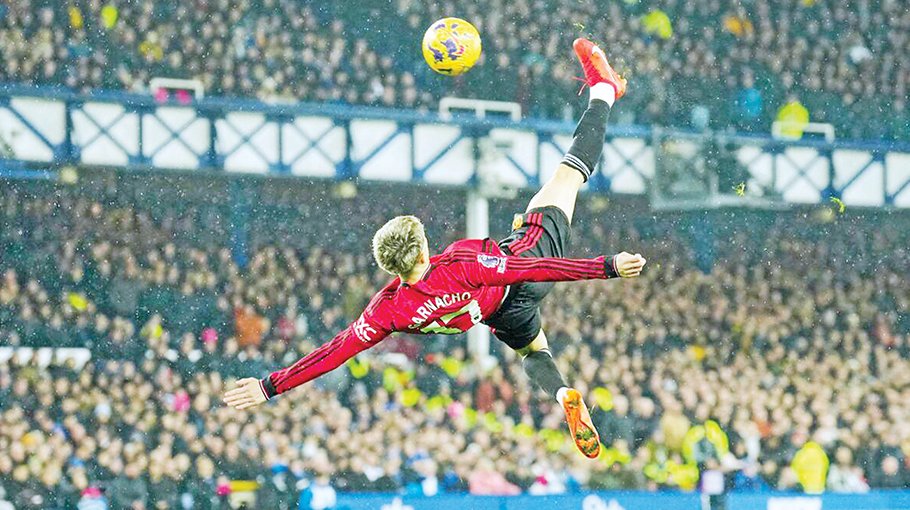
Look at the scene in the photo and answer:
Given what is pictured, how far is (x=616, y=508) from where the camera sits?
12828mm

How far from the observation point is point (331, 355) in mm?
7926

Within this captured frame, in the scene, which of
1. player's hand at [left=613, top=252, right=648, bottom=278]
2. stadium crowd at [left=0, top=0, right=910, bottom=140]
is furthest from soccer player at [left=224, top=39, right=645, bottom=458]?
stadium crowd at [left=0, top=0, right=910, bottom=140]

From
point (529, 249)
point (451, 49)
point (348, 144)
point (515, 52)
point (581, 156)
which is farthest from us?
point (515, 52)

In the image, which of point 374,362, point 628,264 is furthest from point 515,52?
point 628,264

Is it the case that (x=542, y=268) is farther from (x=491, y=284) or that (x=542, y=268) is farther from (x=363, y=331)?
(x=363, y=331)

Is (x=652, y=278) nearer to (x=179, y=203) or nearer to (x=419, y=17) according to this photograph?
(x=419, y=17)

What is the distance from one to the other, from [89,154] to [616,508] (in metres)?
9.07

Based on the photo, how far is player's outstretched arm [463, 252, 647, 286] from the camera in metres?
7.13

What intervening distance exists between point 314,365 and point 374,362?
8112 millimetres

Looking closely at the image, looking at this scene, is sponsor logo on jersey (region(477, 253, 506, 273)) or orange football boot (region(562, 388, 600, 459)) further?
orange football boot (region(562, 388, 600, 459))

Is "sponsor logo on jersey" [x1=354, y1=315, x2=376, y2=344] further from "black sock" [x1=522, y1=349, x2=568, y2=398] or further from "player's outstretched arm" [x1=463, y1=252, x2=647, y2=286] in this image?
"black sock" [x1=522, y1=349, x2=568, y2=398]

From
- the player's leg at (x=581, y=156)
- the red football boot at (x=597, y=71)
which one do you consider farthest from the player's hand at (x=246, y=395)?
the red football boot at (x=597, y=71)

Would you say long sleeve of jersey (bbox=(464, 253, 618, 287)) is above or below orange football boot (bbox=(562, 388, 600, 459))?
above

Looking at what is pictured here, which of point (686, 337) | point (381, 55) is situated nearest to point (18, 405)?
point (381, 55)
